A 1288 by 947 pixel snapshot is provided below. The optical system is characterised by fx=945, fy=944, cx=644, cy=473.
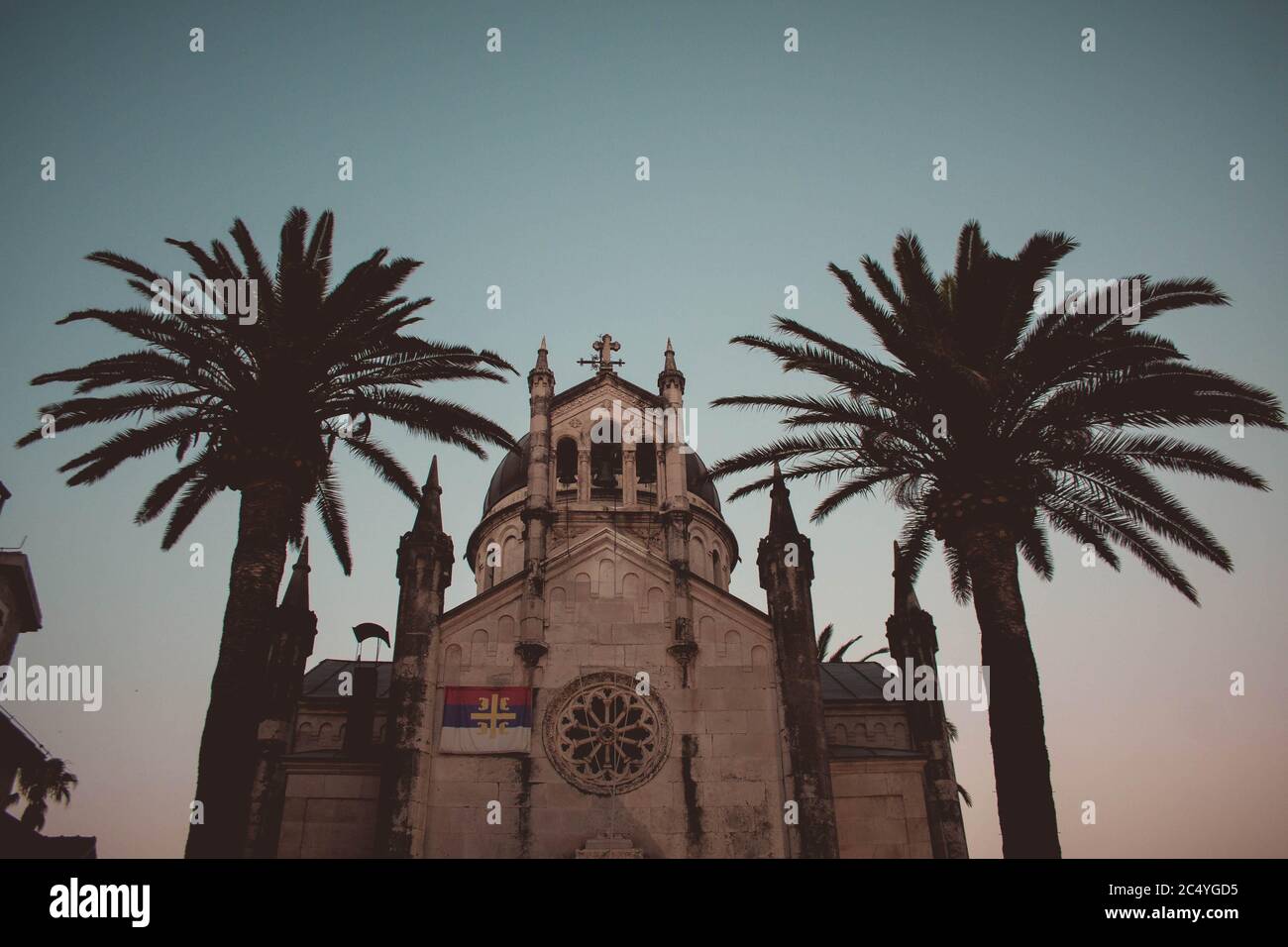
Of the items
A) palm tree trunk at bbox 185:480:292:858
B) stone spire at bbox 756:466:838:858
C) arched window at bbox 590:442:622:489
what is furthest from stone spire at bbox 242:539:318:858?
stone spire at bbox 756:466:838:858

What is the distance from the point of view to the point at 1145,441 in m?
18.1

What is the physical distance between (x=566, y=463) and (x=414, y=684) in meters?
11.6

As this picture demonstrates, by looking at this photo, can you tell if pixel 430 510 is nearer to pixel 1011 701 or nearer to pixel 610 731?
pixel 610 731

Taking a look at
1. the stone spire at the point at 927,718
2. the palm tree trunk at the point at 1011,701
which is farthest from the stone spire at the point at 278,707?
the stone spire at the point at 927,718

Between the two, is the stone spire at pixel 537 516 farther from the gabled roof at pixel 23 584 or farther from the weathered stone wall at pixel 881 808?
the gabled roof at pixel 23 584

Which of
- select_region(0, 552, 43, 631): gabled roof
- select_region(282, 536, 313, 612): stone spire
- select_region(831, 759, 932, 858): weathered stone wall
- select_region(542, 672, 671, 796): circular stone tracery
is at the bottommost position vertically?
select_region(831, 759, 932, 858): weathered stone wall

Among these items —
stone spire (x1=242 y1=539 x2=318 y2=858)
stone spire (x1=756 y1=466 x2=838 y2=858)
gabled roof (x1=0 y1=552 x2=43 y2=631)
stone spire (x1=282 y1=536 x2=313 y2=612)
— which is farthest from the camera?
gabled roof (x1=0 y1=552 x2=43 y2=631)

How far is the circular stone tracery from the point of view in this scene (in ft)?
71.6

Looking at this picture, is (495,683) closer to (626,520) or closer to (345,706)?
(345,706)

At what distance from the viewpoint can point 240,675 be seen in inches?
650

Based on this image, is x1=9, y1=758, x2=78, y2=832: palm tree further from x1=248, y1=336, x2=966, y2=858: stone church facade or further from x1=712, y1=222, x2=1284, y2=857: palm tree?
x1=712, y1=222, x2=1284, y2=857: palm tree

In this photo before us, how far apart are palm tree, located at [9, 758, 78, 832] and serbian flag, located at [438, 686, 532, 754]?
28.6 m
